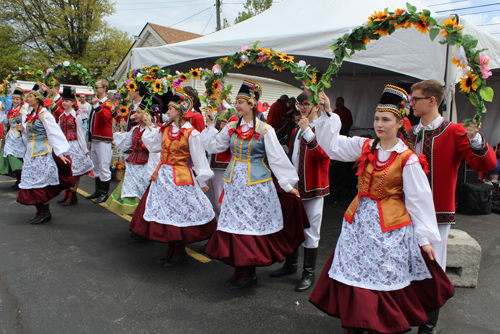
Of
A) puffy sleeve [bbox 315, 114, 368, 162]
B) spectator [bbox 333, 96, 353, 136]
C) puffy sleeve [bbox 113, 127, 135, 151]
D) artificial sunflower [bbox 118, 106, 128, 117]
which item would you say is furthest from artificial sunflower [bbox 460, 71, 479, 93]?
spectator [bbox 333, 96, 353, 136]

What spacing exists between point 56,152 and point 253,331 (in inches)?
151

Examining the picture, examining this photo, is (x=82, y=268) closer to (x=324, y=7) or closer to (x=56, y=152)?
(x=56, y=152)

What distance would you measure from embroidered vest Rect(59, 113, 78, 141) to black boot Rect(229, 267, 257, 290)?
15.0ft

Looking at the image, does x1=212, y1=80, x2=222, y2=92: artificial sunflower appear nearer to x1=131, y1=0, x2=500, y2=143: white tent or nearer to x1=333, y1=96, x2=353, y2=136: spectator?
x1=131, y1=0, x2=500, y2=143: white tent

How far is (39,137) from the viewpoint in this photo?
17.2 feet

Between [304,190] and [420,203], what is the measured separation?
144 centimetres

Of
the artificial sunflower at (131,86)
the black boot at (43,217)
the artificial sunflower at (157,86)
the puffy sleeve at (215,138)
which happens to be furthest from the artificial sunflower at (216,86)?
the black boot at (43,217)

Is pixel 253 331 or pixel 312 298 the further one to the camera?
pixel 253 331

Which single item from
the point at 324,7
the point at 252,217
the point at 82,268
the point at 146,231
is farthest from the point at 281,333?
the point at 324,7

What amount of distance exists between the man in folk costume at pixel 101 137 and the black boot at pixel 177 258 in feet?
10.6

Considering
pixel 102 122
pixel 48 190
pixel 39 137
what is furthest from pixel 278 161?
pixel 102 122

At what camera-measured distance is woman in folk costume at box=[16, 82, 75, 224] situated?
201 inches

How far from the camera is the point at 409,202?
89.0 inches

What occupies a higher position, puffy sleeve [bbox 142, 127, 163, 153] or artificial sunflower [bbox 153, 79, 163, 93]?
artificial sunflower [bbox 153, 79, 163, 93]
